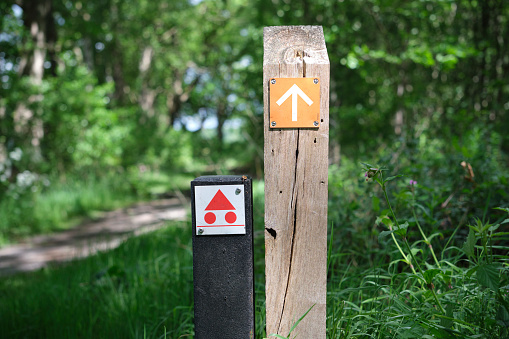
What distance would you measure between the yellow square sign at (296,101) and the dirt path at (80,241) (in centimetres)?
238

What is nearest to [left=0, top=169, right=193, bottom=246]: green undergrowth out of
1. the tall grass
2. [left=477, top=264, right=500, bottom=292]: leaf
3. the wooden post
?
the tall grass

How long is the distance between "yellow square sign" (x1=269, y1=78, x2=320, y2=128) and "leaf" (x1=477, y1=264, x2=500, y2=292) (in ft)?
2.72

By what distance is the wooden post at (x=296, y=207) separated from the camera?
165 cm

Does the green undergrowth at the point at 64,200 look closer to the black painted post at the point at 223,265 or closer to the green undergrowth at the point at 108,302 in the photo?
the green undergrowth at the point at 108,302

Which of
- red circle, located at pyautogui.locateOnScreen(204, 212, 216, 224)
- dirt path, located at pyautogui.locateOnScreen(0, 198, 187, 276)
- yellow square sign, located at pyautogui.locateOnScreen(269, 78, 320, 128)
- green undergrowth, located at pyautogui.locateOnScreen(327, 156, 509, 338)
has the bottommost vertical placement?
dirt path, located at pyautogui.locateOnScreen(0, 198, 187, 276)

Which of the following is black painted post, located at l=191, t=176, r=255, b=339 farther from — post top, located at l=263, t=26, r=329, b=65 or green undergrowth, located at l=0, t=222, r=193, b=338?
post top, located at l=263, t=26, r=329, b=65

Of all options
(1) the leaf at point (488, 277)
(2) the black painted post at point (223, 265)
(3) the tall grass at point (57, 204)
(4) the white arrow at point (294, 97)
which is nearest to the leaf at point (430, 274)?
(1) the leaf at point (488, 277)

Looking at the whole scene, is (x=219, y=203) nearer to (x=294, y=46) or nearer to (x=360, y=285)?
(x=294, y=46)

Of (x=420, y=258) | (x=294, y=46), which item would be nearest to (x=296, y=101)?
(x=294, y=46)

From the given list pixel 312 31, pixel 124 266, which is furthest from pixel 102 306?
pixel 312 31

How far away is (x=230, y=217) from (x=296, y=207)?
292 millimetres

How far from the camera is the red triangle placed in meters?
1.69

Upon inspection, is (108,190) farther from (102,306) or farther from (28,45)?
(102,306)

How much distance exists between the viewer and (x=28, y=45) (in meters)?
8.82
